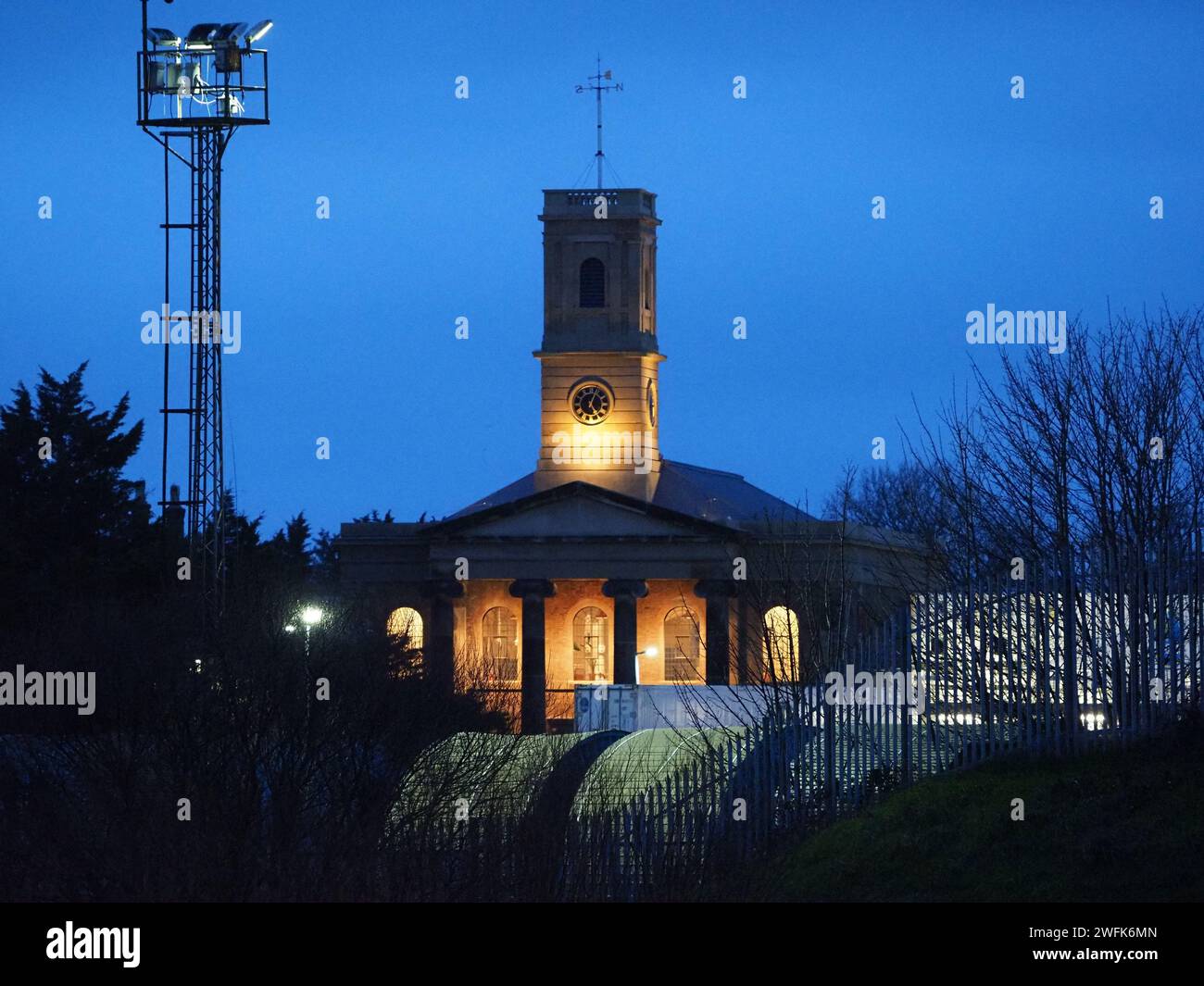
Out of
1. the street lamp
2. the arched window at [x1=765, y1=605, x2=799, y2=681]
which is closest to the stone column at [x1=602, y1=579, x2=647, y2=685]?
the street lamp

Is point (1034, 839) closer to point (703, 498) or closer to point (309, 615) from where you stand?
point (309, 615)

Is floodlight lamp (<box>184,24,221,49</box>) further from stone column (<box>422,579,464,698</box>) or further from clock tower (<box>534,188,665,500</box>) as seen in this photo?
clock tower (<box>534,188,665,500</box>)

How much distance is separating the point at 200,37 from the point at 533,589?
31.0m

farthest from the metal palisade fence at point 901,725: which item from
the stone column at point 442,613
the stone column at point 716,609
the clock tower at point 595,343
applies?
the clock tower at point 595,343

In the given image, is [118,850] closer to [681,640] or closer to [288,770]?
[288,770]

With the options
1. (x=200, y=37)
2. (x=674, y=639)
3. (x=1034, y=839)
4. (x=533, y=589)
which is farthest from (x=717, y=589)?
(x=1034, y=839)

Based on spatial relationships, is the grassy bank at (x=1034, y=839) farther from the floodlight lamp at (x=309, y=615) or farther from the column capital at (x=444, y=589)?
the column capital at (x=444, y=589)

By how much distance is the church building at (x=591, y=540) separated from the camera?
70125 mm

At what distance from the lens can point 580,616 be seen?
75.6 m

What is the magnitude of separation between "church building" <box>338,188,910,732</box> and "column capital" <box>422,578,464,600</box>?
0.04 meters

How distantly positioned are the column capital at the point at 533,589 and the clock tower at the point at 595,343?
8775 millimetres

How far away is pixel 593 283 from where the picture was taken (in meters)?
80.9

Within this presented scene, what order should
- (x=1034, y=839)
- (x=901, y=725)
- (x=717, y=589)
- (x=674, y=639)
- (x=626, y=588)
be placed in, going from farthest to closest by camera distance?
1. (x=674, y=639)
2. (x=626, y=588)
3. (x=717, y=589)
4. (x=901, y=725)
5. (x=1034, y=839)
